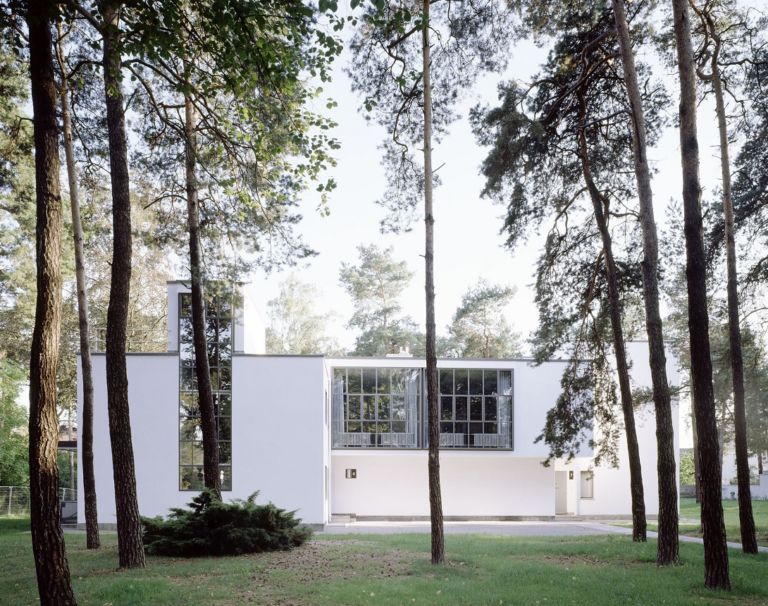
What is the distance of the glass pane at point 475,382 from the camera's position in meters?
27.0

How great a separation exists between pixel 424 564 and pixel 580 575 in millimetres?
2175

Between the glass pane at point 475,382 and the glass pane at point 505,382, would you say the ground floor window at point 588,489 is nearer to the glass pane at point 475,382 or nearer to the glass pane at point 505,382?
the glass pane at point 505,382

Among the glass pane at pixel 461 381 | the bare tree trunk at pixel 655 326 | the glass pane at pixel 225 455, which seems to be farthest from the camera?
the glass pane at pixel 461 381

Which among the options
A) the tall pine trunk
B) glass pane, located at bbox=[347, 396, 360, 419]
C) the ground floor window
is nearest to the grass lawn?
the tall pine trunk

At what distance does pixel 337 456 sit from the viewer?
2761 centimetres

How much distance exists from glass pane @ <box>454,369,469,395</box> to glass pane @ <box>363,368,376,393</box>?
2.98 metres

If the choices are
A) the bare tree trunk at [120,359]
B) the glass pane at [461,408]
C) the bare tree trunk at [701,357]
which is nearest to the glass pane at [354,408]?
the glass pane at [461,408]

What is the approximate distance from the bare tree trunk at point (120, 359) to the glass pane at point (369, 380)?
17.5 meters

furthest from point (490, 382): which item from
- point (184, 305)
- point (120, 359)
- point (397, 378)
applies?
point (120, 359)

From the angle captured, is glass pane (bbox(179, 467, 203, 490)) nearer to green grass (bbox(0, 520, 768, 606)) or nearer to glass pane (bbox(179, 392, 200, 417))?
glass pane (bbox(179, 392, 200, 417))

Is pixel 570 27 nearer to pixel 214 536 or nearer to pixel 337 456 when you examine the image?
pixel 214 536

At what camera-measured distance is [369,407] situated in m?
27.2

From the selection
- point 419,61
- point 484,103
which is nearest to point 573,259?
point 484,103

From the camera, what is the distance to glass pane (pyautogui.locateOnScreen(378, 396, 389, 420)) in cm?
2712
